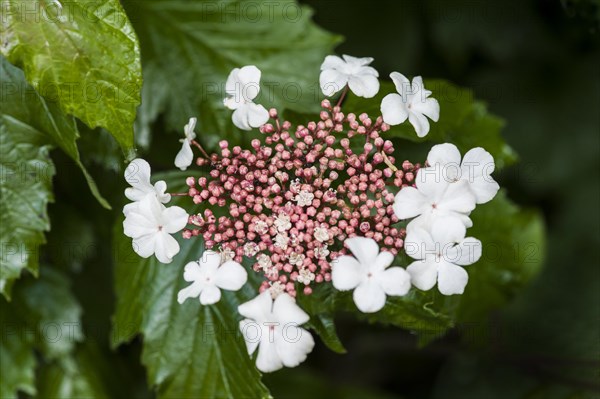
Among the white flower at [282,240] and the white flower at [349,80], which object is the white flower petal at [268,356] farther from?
Result: the white flower at [349,80]

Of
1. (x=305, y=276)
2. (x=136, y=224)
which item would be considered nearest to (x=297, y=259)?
(x=305, y=276)

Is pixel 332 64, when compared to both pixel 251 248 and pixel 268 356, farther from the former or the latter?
pixel 268 356

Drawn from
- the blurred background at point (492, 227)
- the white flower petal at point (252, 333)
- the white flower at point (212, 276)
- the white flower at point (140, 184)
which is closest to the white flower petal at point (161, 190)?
the white flower at point (140, 184)

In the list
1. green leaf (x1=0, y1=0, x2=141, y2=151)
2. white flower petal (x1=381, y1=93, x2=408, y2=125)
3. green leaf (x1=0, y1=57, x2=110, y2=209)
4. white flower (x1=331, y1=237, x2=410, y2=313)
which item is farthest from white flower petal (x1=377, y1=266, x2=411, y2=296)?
green leaf (x1=0, y1=57, x2=110, y2=209)

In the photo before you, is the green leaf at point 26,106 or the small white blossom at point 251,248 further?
the green leaf at point 26,106

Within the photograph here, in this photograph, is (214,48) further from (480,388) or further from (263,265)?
(480,388)

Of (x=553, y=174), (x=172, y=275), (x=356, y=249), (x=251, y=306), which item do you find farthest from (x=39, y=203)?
(x=553, y=174)
